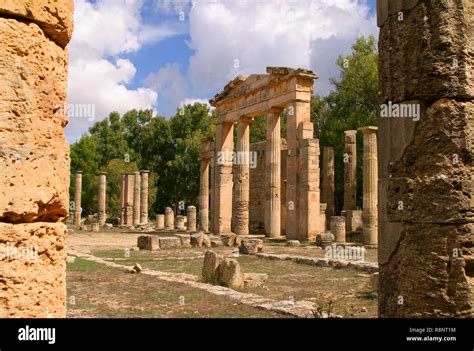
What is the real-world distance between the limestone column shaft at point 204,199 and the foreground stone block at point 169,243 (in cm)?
1298

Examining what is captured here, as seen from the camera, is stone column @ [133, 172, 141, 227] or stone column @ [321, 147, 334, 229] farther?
stone column @ [133, 172, 141, 227]

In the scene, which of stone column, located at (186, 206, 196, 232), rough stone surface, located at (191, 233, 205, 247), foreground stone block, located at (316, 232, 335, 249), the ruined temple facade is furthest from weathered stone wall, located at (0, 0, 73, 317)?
stone column, located at (186, 206, 196, 232)

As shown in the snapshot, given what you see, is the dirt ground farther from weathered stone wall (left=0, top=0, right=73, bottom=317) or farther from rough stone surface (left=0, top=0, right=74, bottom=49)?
rough stone surface (left=0, top=0, right=74, bottom=49)

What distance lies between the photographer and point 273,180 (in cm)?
2755

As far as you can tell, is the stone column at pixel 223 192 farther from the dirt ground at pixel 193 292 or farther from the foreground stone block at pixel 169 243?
the dirt ground at pixel 193 292

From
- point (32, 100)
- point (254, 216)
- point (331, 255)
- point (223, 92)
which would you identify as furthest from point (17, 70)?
point (254, 216)

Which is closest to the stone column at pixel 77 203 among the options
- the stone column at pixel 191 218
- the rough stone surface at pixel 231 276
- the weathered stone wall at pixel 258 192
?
the stone column at pixel 191 218

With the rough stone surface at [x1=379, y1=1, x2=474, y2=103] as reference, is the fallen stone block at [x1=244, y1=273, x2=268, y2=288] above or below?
below

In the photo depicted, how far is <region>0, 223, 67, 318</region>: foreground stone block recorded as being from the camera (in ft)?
9.37

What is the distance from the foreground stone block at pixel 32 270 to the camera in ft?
9.37

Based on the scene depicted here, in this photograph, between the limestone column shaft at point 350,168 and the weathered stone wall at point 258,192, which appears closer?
the limestone column shaft at point 350,168

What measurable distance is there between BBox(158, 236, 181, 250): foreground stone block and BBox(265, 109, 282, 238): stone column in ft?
20.1

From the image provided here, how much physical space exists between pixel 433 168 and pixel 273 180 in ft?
75.1
